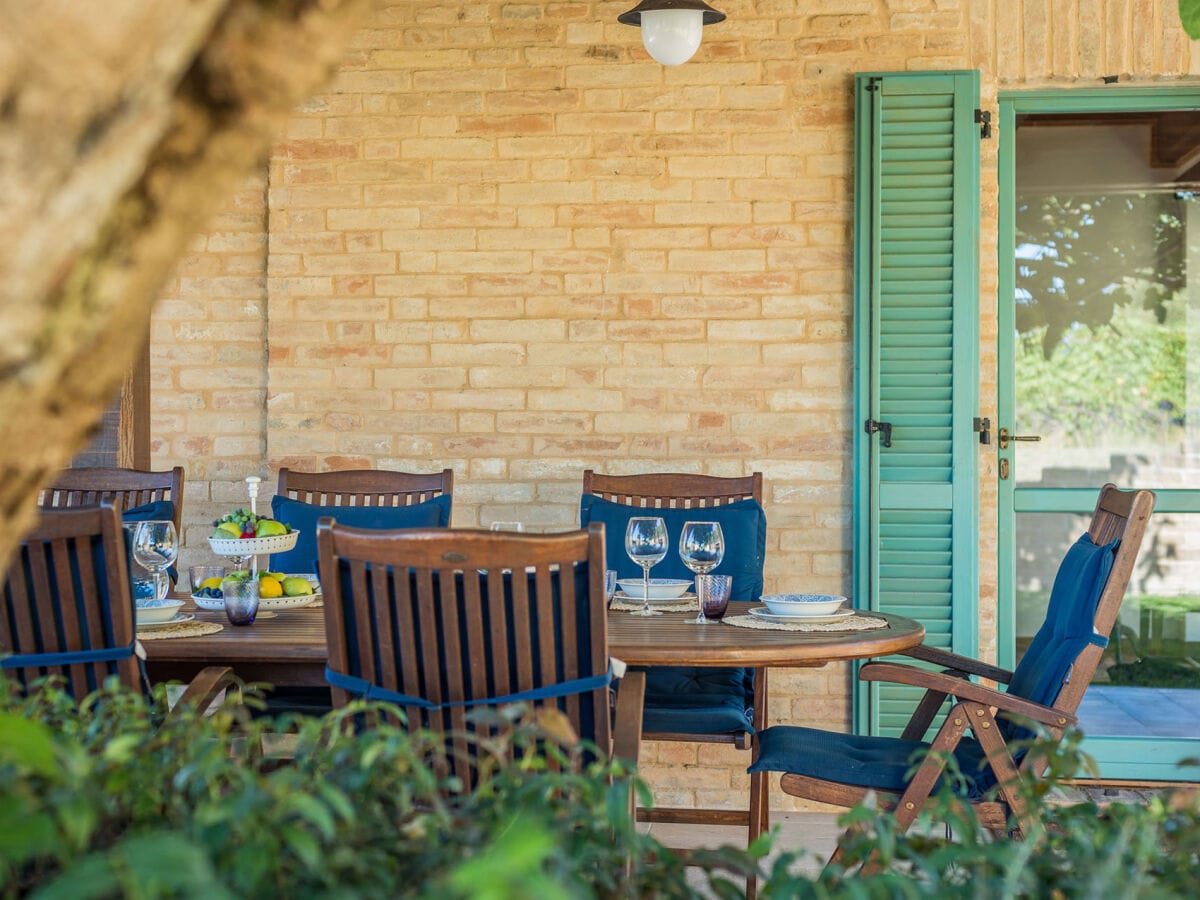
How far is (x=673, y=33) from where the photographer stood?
340 cm

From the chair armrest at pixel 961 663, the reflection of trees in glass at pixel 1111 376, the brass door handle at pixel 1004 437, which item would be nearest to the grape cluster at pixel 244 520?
the chair armrest at pixel 961 663

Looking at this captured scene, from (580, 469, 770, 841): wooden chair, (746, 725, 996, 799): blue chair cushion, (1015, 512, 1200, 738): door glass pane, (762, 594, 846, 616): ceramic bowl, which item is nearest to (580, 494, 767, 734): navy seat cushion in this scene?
(580, 469, 770, 841): wooden chair

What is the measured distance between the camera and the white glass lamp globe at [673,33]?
3396 mm

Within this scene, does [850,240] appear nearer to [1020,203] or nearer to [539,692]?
[1020,203]

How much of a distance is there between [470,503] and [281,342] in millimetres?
825

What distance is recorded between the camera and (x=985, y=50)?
3949 mm

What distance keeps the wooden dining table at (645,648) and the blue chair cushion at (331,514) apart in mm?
840

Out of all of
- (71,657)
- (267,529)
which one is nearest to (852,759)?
(267,529)

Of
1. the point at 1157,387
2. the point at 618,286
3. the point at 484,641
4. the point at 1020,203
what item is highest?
the point at 1020,203

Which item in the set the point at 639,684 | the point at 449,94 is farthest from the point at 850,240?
the point at 639,684

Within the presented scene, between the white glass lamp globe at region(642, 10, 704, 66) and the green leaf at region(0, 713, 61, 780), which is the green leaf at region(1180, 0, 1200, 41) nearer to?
the green leaf at region(0, 713, 61, 780)

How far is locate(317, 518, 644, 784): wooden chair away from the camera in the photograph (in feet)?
6.35

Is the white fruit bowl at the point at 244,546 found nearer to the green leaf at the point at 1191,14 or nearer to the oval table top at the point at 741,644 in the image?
the oval table top at the point at 741,644

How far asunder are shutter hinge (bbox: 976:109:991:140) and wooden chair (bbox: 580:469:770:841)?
134 cm
